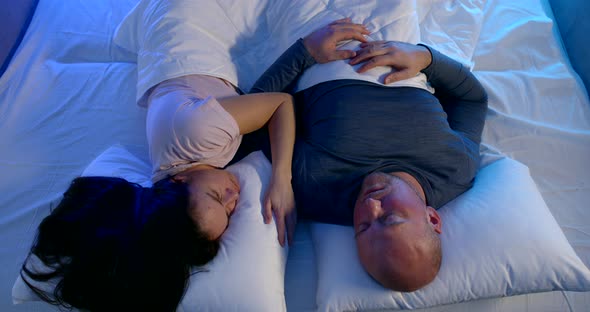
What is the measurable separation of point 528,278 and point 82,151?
129 centimetres

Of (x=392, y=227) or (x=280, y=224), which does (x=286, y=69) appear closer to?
(x=280, y=224)

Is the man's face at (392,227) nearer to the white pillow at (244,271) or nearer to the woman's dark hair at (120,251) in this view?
the white pillow at (244,271)

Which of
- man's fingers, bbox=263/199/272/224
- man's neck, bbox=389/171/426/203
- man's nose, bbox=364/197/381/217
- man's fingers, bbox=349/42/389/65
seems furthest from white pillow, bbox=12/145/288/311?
man's fingers, bbox=349/42/389/65

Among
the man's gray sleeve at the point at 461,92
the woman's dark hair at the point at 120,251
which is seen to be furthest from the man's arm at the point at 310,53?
the woman's dark hair at the point at 120,251

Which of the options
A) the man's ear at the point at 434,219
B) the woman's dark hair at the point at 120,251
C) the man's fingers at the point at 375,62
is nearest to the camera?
the woman's dark hair at the point at 120,251

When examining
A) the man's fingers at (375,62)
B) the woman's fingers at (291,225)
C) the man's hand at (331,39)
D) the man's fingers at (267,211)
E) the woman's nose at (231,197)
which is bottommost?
the woman's fingers at (291,225)

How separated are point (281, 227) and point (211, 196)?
195 millimetres

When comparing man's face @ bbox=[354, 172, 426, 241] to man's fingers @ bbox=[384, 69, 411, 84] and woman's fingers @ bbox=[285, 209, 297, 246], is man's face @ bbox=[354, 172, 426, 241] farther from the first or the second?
man's fingers @ bbox=[384, 69, 411, 84]

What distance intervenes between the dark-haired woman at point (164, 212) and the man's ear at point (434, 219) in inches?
13.8

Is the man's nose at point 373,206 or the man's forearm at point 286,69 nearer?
the man's nose at point 373,206

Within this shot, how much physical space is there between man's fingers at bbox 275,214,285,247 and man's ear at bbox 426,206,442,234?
0.36 m

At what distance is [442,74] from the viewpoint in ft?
3.67

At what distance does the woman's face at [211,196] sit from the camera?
87 centimetres

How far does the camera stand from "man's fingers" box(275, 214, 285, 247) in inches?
36.6
